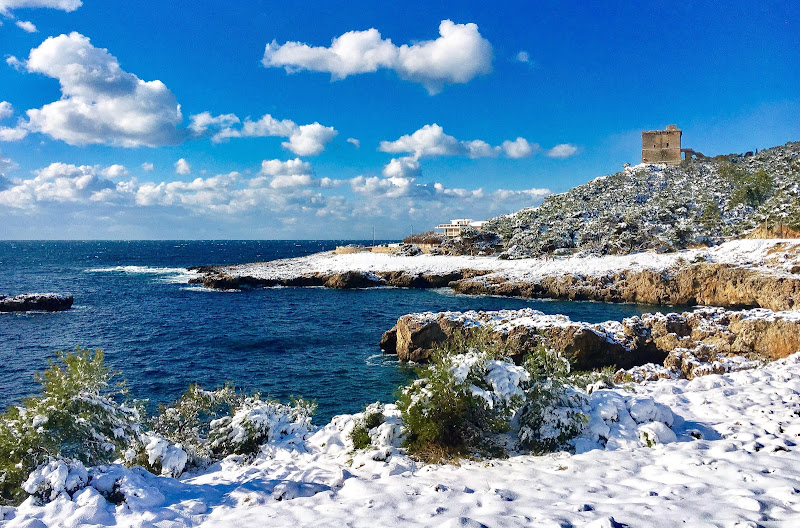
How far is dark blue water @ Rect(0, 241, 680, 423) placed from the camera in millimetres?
19141

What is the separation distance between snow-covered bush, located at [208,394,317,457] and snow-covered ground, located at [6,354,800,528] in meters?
0.39

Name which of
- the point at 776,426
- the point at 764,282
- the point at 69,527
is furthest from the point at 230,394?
the point at 764,282

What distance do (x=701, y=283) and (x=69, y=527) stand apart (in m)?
42.8

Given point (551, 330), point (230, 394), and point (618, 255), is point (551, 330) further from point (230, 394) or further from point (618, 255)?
point (618, 255)

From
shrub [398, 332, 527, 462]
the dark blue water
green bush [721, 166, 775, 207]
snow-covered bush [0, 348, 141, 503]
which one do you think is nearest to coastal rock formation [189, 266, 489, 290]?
the dark blue water

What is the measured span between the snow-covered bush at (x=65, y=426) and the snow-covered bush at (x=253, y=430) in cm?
187

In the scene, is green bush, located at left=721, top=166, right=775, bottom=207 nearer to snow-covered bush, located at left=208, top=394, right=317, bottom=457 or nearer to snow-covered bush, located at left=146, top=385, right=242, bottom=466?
snow-covered bush, located at left=208, top=394, right=317, bottom=457

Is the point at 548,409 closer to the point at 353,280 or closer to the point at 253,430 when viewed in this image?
the point at 253,430

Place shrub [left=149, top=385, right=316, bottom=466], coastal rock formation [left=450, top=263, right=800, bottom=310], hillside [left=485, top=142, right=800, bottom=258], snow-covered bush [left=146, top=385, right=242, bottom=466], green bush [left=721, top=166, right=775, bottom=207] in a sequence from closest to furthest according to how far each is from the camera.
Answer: snow-covered bush [left=146, top=385, right=242, bottom=466] → shrub [left=149, top=385, right=316, bottom=466] → coastal rock formation [left=450, top=263, right=800, bottom=310] → hillside [left=485, top=142, right=800, bottom=258] → green bush [left=721, top=166, right=775, bottom=207]

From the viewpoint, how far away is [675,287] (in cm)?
3756

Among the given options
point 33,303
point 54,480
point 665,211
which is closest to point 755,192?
point 665,211

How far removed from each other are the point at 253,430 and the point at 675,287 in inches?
1525

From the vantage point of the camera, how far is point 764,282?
32.6 m

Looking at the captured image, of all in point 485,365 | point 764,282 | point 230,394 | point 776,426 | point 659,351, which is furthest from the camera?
point 764,282
